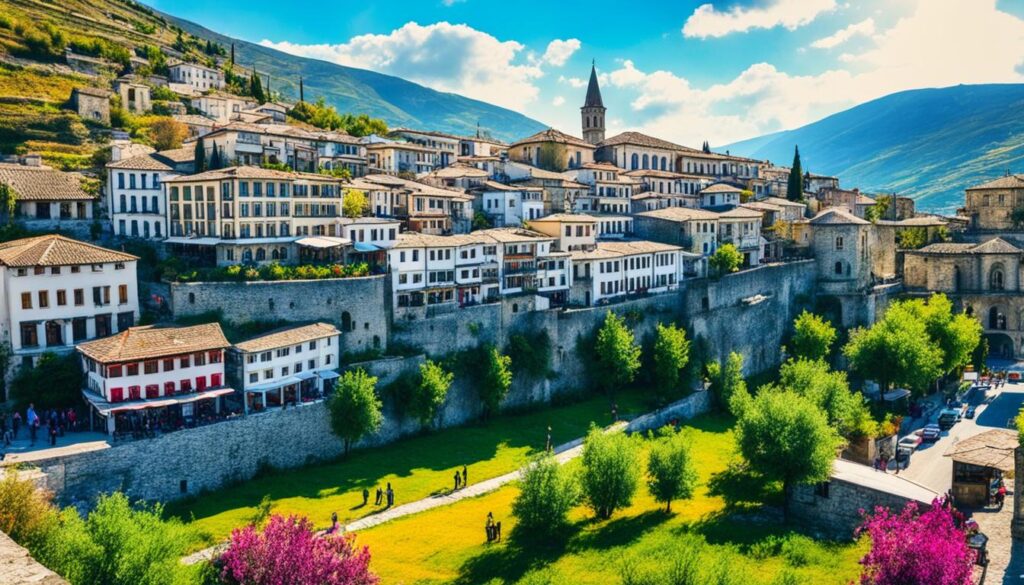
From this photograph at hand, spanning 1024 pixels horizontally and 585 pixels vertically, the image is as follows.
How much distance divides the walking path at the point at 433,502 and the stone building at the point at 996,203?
63519 millimetres

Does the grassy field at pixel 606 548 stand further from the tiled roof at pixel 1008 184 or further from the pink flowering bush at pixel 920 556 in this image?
the tiled roof at pixel 1008 184

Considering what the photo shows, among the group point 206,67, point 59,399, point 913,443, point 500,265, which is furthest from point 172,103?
point 913,443

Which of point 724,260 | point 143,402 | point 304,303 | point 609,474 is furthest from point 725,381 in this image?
point 143,402

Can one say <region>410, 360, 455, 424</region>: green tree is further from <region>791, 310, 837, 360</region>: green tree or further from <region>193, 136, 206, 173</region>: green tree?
<region>791, 310, 837, 360</region>: green tree

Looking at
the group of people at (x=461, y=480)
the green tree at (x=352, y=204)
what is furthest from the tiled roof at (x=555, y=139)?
the group of people at (x=461, y=480)

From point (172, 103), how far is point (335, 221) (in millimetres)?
38405

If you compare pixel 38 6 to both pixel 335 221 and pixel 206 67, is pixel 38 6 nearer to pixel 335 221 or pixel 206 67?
pixel 206 67

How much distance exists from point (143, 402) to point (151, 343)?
2970mm

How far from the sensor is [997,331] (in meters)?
76.6

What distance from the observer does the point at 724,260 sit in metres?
68.9

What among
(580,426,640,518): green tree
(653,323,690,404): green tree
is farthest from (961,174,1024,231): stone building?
(580,426,640,518): green tree

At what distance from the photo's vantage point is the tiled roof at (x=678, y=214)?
242 feet

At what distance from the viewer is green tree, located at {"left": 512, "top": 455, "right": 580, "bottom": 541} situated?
1431 inches

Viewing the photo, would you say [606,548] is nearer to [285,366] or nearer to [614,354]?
[285,366]
